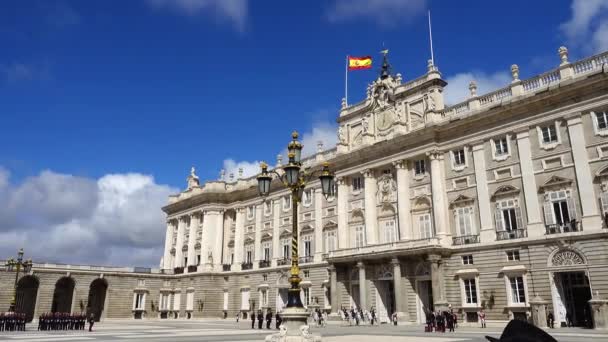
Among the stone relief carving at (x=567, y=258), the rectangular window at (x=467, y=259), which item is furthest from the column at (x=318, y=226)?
the stone relief carving at (x=567, y=258)

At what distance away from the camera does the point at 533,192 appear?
31500 mm

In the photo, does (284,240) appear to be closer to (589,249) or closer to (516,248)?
(516,248)

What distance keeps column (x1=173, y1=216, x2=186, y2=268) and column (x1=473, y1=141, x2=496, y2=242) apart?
38.9 m

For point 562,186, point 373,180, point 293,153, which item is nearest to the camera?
point 293,153

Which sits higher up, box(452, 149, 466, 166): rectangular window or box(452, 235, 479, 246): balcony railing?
box(452, 149, 466, 166): rectangular window

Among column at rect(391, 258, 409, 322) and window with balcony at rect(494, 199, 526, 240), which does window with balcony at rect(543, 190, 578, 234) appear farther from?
column at rect(391, 258, 409, 322)

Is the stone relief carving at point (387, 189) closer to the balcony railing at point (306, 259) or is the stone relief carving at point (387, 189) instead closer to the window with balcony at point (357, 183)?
the window with balcony at point (357, 183)

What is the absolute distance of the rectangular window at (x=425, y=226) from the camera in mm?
37219

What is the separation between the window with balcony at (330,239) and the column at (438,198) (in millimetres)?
11371

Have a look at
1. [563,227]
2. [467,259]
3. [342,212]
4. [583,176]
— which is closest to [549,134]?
[583,176]

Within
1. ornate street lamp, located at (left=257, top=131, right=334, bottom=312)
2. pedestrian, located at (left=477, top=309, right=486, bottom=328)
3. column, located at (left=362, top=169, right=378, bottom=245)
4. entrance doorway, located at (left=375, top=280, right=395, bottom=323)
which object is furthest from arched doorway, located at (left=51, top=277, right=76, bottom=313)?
ornate street lamp, located at (left=257, top=131, right=334, bottom=312)

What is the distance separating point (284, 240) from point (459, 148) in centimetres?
2166

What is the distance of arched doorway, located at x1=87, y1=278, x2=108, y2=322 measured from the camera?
2206 inches

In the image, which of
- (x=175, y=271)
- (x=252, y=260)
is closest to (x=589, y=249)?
(x=252, y=260)
